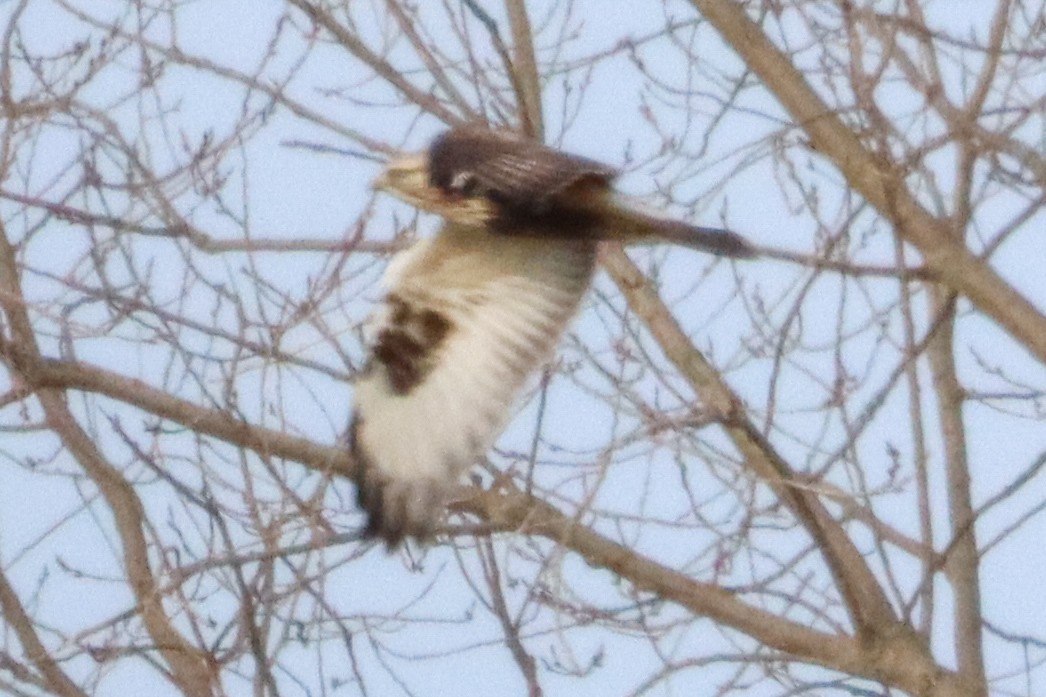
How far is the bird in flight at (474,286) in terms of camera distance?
3.24m

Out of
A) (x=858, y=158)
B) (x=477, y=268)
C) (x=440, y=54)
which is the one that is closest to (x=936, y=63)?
(x=858, y=158)

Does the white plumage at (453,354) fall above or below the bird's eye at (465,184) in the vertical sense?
below

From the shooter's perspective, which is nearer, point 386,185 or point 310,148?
point 310,148

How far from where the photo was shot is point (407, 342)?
3.47 metres

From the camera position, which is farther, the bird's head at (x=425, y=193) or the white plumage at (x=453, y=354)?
the bird's head at (x=425, y=193)

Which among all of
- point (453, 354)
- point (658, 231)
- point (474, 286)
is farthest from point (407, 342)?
point (658, 231)

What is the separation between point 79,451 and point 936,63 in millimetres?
2069

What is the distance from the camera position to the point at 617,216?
3646 mm

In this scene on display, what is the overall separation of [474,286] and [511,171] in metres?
0.24

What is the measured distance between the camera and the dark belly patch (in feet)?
11.3

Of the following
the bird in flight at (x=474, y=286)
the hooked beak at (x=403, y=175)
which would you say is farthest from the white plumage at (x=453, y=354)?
the hooked beak at (x=403, y=175)

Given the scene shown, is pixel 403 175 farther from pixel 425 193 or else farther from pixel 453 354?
pixel 453 354

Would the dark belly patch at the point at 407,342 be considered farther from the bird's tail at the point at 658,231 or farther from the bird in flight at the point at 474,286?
the bird's tail at the point at 658,231

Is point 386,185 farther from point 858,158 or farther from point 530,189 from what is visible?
point 858,158
